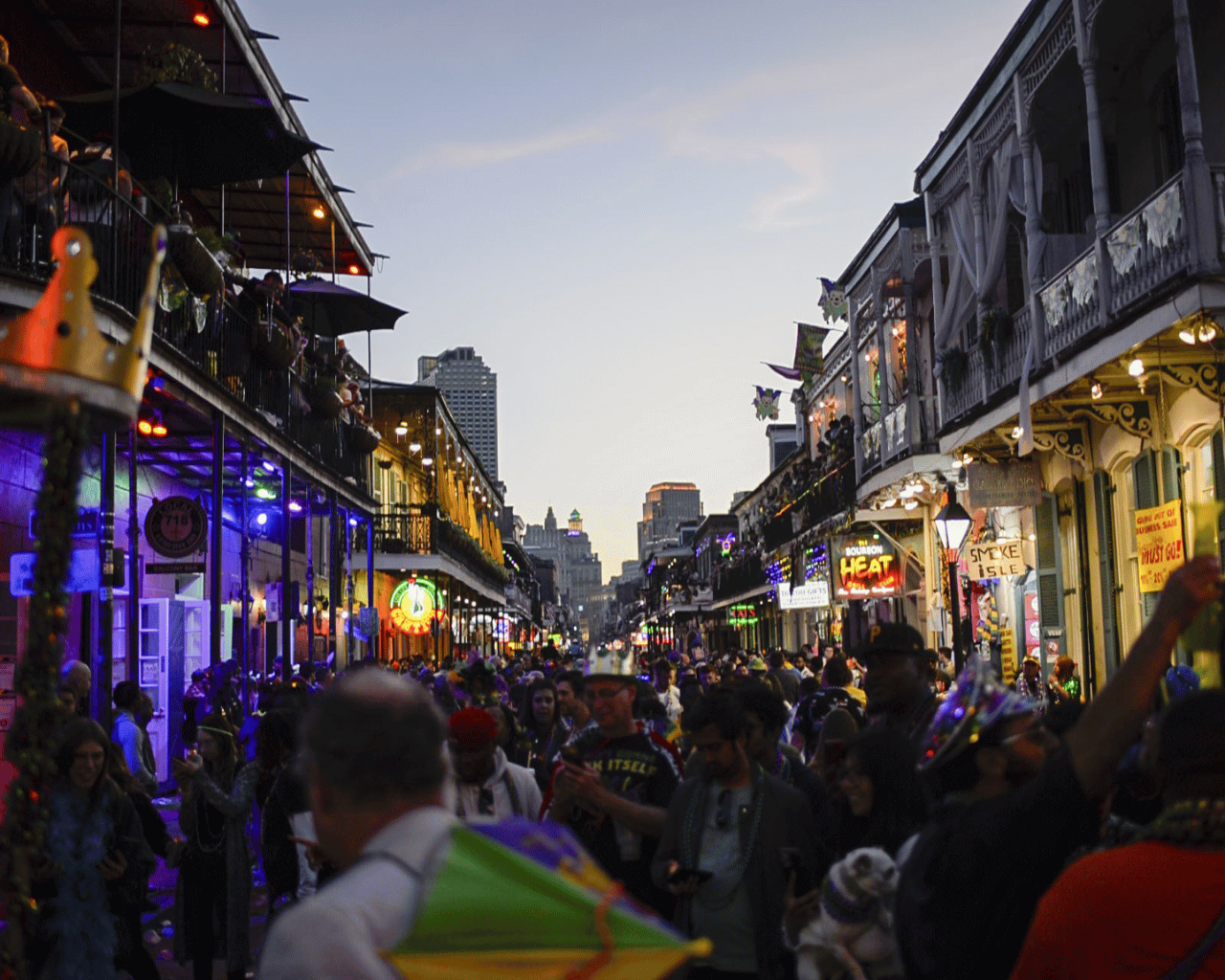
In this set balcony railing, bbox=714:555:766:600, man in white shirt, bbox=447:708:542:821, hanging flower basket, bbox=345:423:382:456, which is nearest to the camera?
man in white shirt, bbox=447:708:542:821

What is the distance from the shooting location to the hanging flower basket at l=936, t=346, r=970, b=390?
1675 cm

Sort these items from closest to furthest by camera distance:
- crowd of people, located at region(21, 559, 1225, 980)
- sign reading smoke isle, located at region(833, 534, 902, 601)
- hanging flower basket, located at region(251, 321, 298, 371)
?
1. crowd of people, located at region(21, 559, 1225, 980)
2. hanging flower basket, located at region(251, 321, 298, 371)
3. sign reading smoke isle, located at region(833, 534, 902, 601)

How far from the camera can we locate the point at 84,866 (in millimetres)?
5953

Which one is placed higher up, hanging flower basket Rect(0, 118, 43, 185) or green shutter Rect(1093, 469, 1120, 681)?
hanging flower basket Rect(0, 118, 43, 185)

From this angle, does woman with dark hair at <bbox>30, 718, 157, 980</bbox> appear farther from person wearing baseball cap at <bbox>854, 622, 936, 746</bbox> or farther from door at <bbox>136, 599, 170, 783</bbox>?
door at <bbox>136, 599, 170, 783</bbox>

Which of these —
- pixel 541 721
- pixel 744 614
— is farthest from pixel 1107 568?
pixel 744 614

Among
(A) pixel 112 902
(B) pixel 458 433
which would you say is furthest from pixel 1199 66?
(B) pixel 458 433

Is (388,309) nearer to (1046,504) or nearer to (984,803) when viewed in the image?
(1046,504)

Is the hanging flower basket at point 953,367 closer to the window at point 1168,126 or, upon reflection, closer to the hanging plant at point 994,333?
the hanging plant at point 994,333

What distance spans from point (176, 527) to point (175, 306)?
3530 millimetres

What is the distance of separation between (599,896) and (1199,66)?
14038 mm

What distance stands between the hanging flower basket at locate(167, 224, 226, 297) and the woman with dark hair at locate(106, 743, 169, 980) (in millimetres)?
6090

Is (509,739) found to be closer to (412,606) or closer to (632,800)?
(632,800)

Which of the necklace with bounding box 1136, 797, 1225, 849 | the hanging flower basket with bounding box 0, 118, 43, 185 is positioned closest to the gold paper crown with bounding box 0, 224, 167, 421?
the necklace with bounding box 1136, 797, 1225, 849
